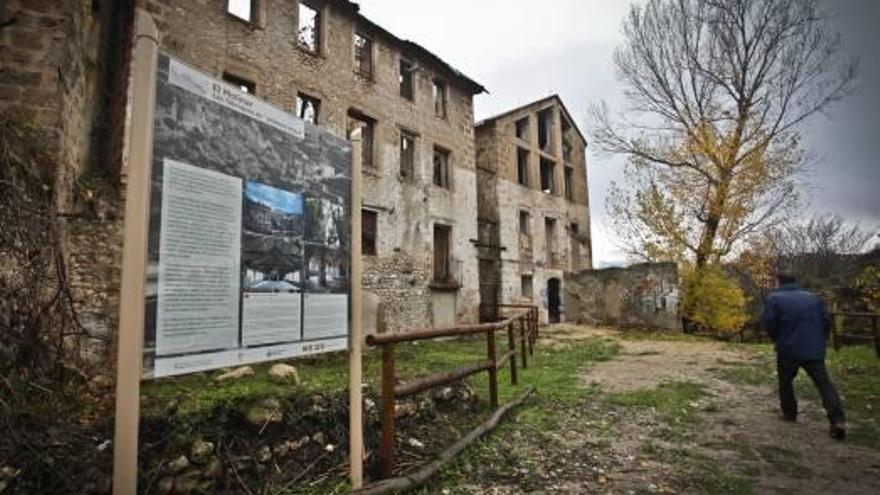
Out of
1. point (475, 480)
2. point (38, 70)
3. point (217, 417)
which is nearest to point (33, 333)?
point (217, 417)

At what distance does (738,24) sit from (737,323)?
1068cm

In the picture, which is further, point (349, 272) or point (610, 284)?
point (610, 284)

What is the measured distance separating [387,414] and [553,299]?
62.9 feet

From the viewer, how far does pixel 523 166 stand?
70.1 feet

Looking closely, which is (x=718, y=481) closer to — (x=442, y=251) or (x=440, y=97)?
(x=442, y=251)

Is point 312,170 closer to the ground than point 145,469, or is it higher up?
higher up

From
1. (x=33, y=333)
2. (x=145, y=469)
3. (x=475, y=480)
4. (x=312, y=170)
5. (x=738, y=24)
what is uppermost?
(x=738, y=24)

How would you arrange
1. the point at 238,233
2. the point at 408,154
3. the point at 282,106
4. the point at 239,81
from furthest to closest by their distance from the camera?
the point at 408,154
the point at 282,106
the point at 239,81
the point at 238,233

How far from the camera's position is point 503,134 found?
19.8 m

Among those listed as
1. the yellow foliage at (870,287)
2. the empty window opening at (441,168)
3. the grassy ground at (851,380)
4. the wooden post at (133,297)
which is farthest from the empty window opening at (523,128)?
the wooden post at (133,297)

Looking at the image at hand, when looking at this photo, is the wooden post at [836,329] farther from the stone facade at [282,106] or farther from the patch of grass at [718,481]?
the stone facade at [282,106]

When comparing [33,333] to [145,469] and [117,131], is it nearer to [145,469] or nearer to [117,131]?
[145,469]

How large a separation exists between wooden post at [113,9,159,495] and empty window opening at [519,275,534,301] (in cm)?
1817

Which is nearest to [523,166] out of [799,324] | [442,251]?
[442,251]
